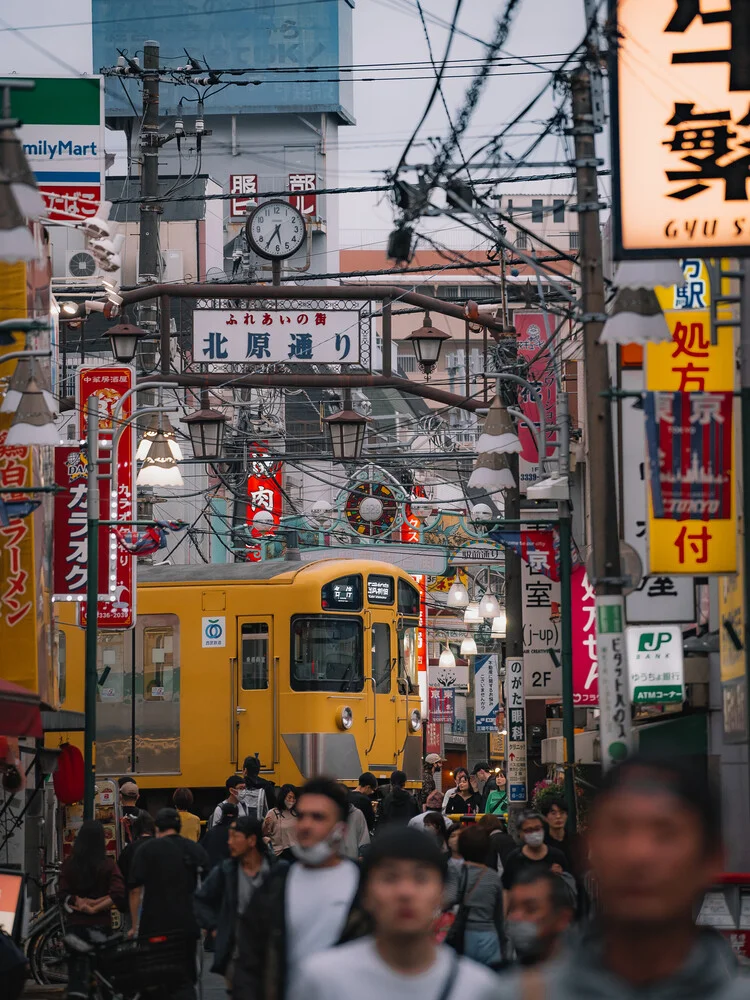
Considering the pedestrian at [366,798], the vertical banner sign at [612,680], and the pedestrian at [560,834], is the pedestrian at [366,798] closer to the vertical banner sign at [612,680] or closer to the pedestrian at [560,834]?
the pedestrian at [560,834]

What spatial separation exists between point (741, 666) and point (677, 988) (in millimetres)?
10920

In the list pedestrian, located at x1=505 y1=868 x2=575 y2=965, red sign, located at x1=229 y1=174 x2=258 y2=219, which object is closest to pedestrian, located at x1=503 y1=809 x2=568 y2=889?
pedestrian, located at x1=505 y1=868 x2=575 y2=965

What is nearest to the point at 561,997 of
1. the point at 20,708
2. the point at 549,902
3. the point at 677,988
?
the point at 677,988

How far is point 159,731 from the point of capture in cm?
2608

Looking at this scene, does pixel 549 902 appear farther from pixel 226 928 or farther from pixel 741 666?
pixel 741 666

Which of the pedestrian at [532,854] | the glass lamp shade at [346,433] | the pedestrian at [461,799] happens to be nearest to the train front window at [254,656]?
the pedestrian at [461,799]

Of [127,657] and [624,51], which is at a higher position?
[624,51]

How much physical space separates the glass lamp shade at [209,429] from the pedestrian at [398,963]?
19.7 m

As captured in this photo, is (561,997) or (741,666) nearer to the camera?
(561,997)

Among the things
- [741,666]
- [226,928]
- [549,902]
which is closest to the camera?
[549,902]

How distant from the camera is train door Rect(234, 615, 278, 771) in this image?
83.6 ft

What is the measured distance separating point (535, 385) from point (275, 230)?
15.0 feet

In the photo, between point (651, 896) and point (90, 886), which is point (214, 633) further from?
point (651, 896)

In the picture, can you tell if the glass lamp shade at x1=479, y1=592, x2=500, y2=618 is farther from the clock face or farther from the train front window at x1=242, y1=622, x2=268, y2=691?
the clock face
